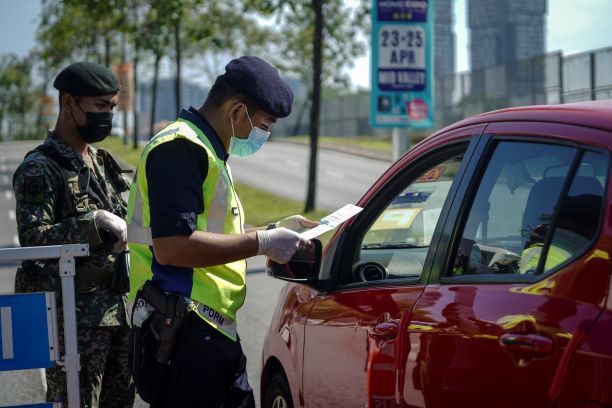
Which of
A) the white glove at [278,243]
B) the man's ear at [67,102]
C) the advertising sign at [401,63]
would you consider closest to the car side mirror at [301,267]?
the white glove at [278,243]

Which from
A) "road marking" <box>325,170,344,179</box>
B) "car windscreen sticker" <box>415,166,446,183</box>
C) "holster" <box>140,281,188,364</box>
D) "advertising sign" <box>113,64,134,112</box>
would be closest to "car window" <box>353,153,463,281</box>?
"car windscreen sticker" <box>415,166,446,183</box>

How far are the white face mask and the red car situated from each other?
0.41m

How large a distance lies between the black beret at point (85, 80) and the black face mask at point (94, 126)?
0.25ft

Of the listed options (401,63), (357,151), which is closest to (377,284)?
(401,63)

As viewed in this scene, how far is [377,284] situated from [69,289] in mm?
1072

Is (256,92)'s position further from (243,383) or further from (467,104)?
(467,104)

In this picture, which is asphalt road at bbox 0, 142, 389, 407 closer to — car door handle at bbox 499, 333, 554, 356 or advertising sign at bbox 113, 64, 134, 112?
car door handle at bbox 499, 333, 554, 356

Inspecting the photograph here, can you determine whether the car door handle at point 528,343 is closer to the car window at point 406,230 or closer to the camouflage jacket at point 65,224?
the car window at point 406,230

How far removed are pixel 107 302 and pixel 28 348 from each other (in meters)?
0.54

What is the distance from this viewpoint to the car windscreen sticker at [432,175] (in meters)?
3.58

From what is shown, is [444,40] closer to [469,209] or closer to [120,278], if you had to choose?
[120,278]

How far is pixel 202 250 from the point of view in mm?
3105

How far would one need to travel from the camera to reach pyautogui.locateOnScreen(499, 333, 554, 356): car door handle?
2.46 metres

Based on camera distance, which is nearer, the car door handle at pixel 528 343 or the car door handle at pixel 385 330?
the car door handle at pixel 528 343
